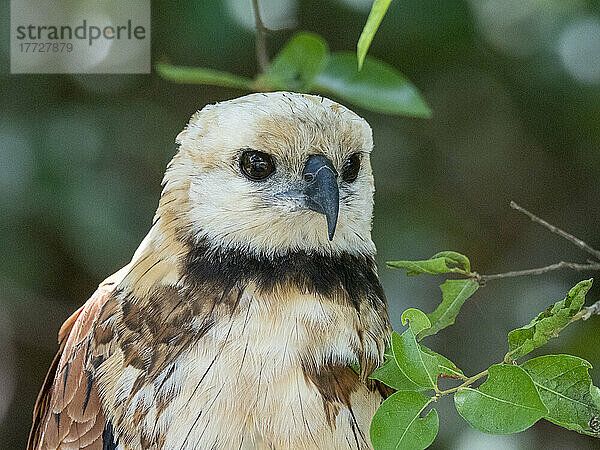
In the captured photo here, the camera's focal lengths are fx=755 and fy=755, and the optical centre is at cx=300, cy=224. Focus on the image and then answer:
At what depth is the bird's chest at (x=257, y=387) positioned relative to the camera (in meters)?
0.93

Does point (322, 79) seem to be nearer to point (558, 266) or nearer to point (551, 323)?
point (558, 266)

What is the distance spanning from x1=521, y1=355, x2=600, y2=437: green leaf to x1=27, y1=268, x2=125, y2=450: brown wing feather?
1.91 ft

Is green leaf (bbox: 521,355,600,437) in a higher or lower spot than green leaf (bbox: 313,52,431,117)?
lower

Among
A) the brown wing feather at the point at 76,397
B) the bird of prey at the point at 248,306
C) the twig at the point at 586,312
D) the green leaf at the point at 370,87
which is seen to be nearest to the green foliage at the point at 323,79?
the green leaf at the point at 370,87

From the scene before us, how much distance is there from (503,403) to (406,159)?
154cm

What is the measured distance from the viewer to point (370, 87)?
1.37 metres

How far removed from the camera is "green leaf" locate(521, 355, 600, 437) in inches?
28.5

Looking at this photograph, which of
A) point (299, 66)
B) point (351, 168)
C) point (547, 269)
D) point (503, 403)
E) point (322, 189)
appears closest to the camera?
point (503, 403)

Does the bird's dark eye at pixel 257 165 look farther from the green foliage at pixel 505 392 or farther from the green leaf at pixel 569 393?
the green leaf at pixel 569 393

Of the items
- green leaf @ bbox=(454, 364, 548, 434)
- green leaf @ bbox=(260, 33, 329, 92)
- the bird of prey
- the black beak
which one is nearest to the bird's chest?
the bird of prey

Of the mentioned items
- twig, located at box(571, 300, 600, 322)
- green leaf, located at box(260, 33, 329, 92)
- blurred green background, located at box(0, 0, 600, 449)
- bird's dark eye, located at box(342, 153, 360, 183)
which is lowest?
blurred green background, located at box(0, 0, 600, 449)

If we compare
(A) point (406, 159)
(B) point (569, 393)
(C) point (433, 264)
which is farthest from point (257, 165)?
(A) point (406, 159)

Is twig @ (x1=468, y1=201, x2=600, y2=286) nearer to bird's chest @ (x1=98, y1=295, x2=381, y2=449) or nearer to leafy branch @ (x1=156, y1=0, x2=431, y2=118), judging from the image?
bird's chest @ (x1=98, y1=295, x2=381, y2=449)

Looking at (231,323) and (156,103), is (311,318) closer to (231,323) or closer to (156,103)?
(231,323)
